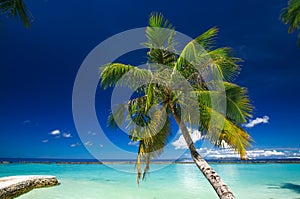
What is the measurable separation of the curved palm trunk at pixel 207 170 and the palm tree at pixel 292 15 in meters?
6.19

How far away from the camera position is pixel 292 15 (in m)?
8.80

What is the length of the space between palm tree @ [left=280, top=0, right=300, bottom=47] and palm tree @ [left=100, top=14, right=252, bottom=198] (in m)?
4.84

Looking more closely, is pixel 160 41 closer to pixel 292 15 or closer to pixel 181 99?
pixel 181 99

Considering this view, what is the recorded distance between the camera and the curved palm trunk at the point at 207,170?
4516 millimetres

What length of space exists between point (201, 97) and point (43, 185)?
37.5 feet

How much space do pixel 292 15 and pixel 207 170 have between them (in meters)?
7.13

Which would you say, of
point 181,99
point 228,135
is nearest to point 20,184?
point 181,99

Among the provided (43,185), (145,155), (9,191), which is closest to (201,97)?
(145,155)

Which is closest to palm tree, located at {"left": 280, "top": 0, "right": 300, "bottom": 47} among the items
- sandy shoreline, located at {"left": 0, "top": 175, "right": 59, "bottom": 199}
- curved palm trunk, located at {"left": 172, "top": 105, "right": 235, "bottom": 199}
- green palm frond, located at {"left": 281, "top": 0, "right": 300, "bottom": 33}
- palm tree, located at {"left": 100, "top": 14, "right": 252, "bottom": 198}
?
green palm frond, located at {"left": 281, "top": 0, "right": 300, "bottom": 33}

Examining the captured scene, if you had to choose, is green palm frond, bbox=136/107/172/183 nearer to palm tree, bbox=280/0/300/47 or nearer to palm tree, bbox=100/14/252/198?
palm tree, bbox=100/14/252/198

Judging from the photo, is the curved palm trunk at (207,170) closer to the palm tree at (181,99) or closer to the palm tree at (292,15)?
the palm tree at (181,99)

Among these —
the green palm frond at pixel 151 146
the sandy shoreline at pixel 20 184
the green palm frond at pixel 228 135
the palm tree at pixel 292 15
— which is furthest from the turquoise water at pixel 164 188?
the palm tree at pixel 292 15

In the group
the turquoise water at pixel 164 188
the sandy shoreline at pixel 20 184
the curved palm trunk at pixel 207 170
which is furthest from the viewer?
the turquoise water at pixel 164 188

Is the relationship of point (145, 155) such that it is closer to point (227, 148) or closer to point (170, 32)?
point (227, 148)
